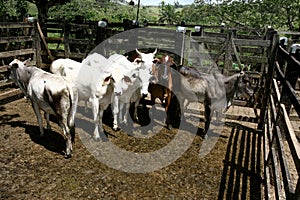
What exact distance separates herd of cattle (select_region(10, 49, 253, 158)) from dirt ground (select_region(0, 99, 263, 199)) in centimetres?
39

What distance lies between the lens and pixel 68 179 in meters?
4.75

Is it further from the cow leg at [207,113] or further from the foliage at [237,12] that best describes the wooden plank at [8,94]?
the foliage at [237,12]

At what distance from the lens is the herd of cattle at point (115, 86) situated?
538cm

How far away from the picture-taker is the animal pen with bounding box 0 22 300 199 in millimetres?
4027

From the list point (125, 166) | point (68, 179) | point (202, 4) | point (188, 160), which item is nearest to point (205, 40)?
point (188, 160)

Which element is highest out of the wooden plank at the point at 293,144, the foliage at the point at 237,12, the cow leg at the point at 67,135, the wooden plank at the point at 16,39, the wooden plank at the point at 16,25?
the foliage at the point at 237,12

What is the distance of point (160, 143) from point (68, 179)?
87.8 inches

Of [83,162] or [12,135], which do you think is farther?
[12,135]

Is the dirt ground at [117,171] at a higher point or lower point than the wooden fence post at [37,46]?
lower

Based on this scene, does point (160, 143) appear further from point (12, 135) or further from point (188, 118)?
point (12, 135)

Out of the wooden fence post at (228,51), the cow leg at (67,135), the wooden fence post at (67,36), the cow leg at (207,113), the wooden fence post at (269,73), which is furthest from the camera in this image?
the wooden fence post at (67,36)

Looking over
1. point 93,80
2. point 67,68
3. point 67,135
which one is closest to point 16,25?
point 67,68

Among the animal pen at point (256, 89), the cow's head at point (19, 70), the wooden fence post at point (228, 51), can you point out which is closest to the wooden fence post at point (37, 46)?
the animal pen at point (256, 89)

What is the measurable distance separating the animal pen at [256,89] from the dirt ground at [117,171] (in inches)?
2.1
